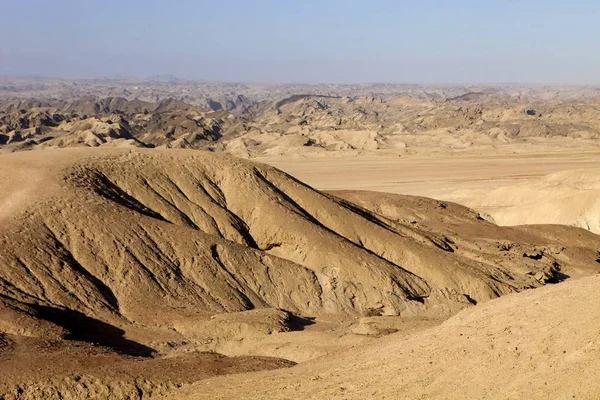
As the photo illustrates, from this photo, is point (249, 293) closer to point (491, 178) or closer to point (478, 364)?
point (478, 364)

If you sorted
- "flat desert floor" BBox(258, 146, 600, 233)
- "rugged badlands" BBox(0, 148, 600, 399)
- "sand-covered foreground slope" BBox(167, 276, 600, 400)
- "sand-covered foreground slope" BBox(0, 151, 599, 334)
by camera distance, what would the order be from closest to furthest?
"sand-covered foreground slope" BBox(167, 276, 600, 400) < "rugged badlands" BBox(0, 148, 600, 399) < "sand-covered foreground slope" BBox(0, 151, 599, 334) < "flat desert floor" BBox(258, 146, 600, 233)

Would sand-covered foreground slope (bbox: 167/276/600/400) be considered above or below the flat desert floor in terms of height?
above

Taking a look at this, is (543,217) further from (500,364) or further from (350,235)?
(500,364)

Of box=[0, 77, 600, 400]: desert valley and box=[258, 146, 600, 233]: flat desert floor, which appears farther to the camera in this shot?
box=[258, 146, 600, 233]: flat desert floor

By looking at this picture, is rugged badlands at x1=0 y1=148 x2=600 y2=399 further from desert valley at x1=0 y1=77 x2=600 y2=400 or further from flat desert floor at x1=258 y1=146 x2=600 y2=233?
flat desert floor at x1=258 y1=146 x2=600 y2=233

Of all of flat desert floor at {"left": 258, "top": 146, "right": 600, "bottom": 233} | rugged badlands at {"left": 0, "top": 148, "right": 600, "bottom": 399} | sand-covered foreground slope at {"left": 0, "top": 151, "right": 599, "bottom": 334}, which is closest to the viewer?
rugged badlands at {"left": 0, "top": 148, "right": 600, "bottom": 399}

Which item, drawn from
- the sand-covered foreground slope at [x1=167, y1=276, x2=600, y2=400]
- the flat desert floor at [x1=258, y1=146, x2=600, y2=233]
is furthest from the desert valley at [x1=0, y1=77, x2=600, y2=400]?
the flat desert floor at [x1=258, y1=146, x2=600, y2=233]

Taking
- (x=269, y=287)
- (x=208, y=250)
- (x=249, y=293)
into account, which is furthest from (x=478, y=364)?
(x=208, y=250)
